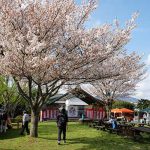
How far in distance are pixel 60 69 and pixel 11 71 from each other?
2.63 metres

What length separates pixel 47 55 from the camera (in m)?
18.5

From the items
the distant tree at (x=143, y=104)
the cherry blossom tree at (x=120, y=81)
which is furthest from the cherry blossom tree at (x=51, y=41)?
the distant tree at (x=143, y=104)

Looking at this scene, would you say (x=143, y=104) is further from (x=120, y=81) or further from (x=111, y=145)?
(x=111, y=145)

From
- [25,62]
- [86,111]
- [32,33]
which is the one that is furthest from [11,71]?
[86,111]

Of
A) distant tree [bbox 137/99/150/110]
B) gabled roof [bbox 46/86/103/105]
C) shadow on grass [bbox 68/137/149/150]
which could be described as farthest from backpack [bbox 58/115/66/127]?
distant tree [bbox 137/99/150/110]

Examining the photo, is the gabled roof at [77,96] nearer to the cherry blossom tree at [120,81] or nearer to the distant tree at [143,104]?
the cherry blossom tree at [120,81]

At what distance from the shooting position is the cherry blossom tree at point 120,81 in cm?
2230

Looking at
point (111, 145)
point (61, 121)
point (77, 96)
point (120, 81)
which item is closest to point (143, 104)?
point (77, 96)

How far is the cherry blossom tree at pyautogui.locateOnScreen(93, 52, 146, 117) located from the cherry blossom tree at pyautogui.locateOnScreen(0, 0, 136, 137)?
6.45 feet

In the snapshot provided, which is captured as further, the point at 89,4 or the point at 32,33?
the point at 89,4

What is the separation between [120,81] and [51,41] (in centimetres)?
2477

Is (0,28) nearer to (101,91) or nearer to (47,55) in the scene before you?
(47,55)

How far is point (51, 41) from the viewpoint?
62.4ft

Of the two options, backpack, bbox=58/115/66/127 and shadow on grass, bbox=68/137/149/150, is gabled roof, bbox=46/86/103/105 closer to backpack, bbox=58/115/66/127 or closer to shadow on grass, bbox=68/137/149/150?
backpack, bbox=58/115/66/127
